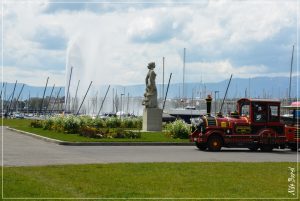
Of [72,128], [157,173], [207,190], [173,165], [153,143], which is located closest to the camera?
[207,190]

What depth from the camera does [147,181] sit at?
42.4 ft

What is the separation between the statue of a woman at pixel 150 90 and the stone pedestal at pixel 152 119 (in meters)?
0.67

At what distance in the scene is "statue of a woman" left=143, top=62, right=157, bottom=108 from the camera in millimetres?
40875

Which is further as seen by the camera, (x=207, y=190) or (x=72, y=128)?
(x=72, y=128)

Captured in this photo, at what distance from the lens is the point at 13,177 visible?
42.3ft

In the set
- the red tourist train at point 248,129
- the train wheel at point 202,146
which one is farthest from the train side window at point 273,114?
the train wheel at point 202,146

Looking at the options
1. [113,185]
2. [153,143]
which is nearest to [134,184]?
[113,185]

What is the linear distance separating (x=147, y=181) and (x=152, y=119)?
2744 cm

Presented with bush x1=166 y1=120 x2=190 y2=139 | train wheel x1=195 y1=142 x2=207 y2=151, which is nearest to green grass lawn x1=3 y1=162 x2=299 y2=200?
train wheel x1=195 y1=142 x2=207 y2=151

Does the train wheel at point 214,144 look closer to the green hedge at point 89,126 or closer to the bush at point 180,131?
the green hedge at point 89,126

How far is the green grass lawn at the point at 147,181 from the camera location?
11.1 m

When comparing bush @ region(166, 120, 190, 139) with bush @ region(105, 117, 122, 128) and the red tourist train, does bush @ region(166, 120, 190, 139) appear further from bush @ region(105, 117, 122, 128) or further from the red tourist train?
bush @ region(105, 117, 122, 128)

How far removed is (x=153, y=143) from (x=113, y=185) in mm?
17006

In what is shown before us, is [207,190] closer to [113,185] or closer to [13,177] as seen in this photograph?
[113,185]
